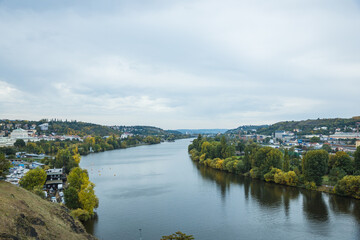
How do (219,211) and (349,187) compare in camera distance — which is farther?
(349,187)

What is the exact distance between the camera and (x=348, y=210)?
64.6ft

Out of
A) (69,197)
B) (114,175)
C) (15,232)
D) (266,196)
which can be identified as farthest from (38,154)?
(15,232)

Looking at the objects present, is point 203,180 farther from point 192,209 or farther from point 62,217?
point 62,217

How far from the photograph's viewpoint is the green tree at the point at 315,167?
85.7ft

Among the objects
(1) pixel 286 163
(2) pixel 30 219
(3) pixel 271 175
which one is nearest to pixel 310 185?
(1) pixel 286 163

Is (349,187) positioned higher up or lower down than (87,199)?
lower down

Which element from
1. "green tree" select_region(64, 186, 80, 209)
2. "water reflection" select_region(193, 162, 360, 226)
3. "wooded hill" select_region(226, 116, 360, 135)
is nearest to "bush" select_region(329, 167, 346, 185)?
"water reflection" select_region(193, 162, 360, 226)

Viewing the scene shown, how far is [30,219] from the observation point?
9.71 m

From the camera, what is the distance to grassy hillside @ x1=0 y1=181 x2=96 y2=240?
8.61 meters

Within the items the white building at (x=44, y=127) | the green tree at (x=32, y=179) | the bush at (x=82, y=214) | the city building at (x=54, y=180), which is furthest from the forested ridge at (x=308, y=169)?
the white building at (x=44, y=127)

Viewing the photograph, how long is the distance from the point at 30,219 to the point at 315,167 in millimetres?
24973

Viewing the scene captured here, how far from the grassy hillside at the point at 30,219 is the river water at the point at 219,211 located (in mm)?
3992

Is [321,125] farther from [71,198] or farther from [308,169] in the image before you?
[71,198]

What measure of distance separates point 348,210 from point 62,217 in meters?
19.4
